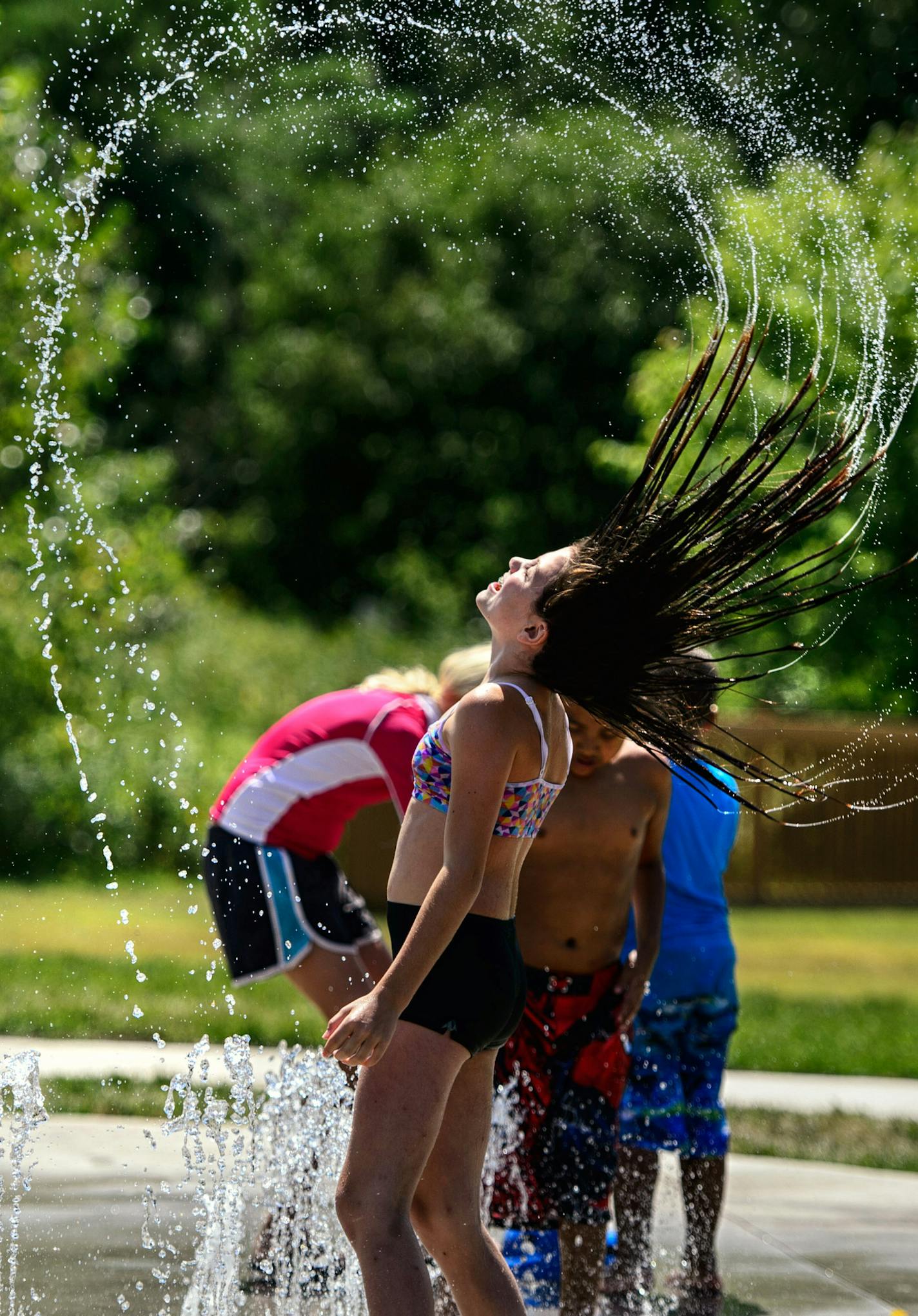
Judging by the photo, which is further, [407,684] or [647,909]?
→ [407,684]

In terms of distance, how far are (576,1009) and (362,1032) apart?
1322 mm

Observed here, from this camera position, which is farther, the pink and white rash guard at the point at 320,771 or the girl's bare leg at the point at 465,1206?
the pink and white rash guard at the point at 320,771

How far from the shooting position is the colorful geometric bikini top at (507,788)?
9.83 feet

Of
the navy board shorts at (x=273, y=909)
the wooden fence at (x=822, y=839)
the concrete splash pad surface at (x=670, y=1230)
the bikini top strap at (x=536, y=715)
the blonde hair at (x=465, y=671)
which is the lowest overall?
the concrete splash pad surface at (x=670, y=1230)

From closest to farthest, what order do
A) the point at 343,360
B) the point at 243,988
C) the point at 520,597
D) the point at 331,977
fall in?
the point at 520,597 → the point at 331,977 → the point at 243,988 → the point at 343,360

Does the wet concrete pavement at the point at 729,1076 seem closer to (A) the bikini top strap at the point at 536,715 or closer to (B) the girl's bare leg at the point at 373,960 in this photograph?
(B) the girl's bare leg at the point at 373,960

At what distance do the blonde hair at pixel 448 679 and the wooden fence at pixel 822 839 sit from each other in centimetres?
1042

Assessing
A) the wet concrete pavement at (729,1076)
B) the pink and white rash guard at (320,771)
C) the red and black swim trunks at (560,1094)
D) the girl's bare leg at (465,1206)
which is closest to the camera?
the girl's bare leg at (465,1206)

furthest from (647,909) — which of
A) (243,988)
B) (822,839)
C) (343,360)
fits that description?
(343,360)

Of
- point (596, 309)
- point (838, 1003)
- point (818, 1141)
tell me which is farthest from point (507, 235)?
point (818, 1141)

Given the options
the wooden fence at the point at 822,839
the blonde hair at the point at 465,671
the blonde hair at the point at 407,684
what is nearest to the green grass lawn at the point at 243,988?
the wooden fence at the point at 822,839

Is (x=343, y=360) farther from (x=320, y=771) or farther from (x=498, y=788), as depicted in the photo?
(x=498, y=788)

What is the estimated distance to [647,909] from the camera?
418cm

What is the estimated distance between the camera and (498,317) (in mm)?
25531
